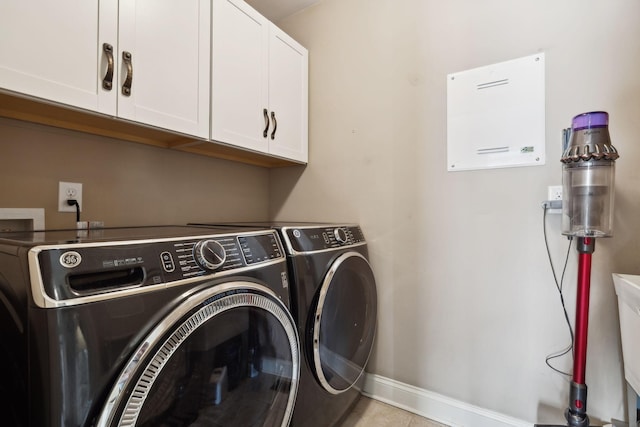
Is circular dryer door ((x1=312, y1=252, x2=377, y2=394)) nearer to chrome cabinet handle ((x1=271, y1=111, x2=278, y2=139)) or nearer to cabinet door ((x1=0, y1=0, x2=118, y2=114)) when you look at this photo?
chrome cabinet handle ((x1=271, y1=111, x2=278, y2=139))

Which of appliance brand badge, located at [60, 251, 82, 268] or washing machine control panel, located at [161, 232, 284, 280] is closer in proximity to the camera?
appliance brand badge, located at [60, 251, 82, 268]

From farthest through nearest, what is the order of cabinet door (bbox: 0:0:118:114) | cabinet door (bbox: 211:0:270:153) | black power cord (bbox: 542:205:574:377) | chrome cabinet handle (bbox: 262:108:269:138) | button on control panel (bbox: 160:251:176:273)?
1. chrome cabinet handle (bbox: 262:108:269:138)
2. cabinet door (bbox: 211:0:270:153)
3. black power cord (bbox: 542:205:574:377)
4. cabinet door (bbox: 0:0:118:114)
5. button on control panel (bbox: 160:251:176:273)

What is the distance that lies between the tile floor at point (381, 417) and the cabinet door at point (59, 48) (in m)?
1.76

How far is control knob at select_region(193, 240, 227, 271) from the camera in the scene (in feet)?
2.60

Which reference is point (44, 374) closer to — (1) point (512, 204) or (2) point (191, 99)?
(2) point (191, 99)

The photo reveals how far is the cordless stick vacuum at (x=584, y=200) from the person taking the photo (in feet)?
3.43

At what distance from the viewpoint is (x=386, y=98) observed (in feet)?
5.70

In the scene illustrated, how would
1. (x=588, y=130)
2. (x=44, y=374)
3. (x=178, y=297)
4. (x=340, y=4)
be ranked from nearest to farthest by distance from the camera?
(x=44, y=374) → (x=178, y=297) → (x=588, y=130) → (x=340, y=4)

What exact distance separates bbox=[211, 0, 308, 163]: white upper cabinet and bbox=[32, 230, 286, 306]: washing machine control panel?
29.8 inches

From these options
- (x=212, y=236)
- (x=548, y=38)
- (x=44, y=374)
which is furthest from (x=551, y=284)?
(x=44, y=374)

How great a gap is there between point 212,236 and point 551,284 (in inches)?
55.6

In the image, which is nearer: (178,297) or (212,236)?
(178,297)

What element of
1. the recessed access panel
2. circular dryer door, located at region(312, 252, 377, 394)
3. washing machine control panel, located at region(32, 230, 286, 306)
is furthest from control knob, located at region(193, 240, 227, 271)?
Answer: the recessed access panel

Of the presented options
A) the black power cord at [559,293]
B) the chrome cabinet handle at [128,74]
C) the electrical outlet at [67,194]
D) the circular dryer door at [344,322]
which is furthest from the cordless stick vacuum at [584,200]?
the electrical outlet at [67,194]
